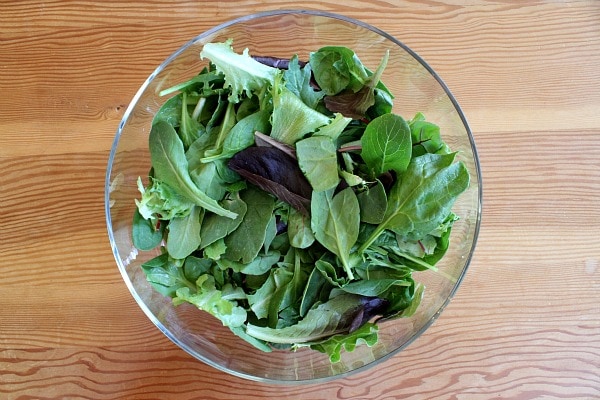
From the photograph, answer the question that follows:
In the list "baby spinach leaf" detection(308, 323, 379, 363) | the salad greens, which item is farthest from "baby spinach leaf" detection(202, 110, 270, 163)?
"baby spinach leaf" detection(308, 323, 379, 363)

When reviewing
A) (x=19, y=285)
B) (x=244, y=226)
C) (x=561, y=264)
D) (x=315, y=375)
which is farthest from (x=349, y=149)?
(x=19, y=285)

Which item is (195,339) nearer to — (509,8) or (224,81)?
(224,81)

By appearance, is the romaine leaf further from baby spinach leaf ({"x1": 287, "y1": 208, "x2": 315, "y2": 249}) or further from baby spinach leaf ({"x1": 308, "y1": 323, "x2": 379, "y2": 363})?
baby spinach leaf ({"x1": 308, "y1": 323, "x2": 379, "y2": 363})

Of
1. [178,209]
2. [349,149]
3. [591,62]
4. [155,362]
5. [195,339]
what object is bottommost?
[155,362]

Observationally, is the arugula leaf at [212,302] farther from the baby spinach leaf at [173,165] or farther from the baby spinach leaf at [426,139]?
the baby spinach leaf at [426,139]

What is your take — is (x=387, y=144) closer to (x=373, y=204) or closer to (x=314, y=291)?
(x=373, y=204)
